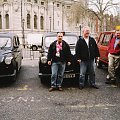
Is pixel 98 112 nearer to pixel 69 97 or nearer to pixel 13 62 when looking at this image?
pixel 69 97

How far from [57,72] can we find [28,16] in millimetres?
48905

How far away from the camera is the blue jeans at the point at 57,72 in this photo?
8.41 metres

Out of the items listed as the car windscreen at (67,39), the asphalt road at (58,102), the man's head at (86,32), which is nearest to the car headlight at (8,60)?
the asphalt road at (58,102)

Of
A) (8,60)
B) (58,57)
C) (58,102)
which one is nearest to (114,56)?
(58,57)

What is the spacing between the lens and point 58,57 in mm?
8344

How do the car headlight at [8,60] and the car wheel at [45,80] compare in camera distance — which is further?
the car wheel at [45,80]

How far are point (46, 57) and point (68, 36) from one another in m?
2.12

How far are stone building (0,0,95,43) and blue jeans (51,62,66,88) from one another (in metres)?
42.8

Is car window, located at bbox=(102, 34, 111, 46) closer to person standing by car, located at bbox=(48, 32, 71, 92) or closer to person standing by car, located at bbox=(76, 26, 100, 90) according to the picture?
person standing by car, located at bbox=(76, 26, 100, 90)

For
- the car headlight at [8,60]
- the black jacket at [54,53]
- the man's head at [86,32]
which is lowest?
the car headlight at [8,60]

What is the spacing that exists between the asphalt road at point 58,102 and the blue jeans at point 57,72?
335 millimetres

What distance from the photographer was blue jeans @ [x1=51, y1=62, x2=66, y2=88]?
841cm

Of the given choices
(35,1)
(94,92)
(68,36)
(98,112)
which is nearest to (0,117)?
(98,112)

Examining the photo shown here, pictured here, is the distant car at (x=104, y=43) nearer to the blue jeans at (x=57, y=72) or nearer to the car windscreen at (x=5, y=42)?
the blue jeans at (x=57, y=72)
